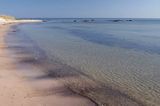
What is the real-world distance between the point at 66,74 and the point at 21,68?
311 centimetres

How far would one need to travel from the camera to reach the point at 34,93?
33.1 feet

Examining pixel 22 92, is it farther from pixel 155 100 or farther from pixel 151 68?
pixel 151 68

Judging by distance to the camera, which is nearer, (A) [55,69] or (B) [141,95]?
(B) [141,95]

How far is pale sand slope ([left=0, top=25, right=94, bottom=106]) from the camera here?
29.7 ft

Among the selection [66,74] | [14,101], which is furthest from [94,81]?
[14,101]

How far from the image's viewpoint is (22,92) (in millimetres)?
10094

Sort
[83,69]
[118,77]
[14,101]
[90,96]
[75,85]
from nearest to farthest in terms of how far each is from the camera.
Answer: [14,101], [90,96], [75,85], [118,77], [83,69]

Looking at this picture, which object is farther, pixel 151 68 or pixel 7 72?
pixel 151 68

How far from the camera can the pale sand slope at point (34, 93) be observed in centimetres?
904

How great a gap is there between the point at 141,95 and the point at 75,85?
3065 millimetres

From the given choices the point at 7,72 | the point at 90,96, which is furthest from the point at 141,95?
the point at 7,72

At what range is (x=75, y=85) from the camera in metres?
11.5

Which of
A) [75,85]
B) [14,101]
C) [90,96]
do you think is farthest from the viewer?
[75,85]

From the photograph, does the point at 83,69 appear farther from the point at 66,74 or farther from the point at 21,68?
the point at 21,68
